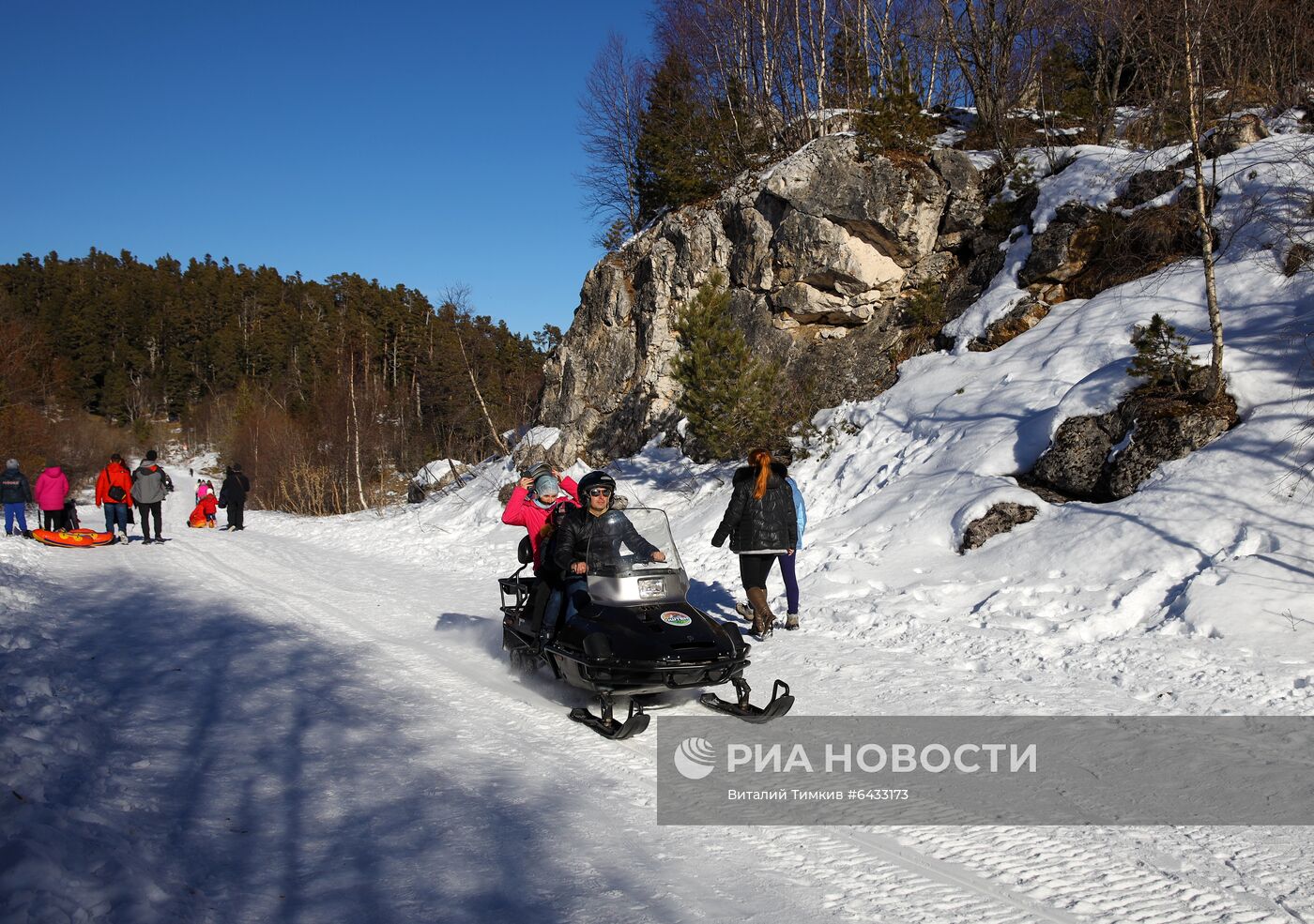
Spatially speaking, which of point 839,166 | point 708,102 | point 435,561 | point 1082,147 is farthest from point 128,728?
point 708,102

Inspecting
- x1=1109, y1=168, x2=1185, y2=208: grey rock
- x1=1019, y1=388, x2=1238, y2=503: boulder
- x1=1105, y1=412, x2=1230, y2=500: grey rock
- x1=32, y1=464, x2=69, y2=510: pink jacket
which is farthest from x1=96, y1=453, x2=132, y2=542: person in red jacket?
x1=1109, y1=168, x2=1185, y2=208: grey rock

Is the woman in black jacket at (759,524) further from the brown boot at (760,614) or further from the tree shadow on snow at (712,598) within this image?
the tree shadow on snow at (712,598)

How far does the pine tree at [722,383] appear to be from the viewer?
1691 cm

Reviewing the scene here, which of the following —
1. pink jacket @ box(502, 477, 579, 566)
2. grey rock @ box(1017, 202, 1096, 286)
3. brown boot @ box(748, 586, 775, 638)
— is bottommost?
brown boot @ box(748, 586, 775, 638)

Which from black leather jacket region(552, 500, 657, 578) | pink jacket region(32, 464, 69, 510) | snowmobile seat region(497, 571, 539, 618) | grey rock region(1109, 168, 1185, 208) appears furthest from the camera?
pink jacket region(32, 464, 69, 510)

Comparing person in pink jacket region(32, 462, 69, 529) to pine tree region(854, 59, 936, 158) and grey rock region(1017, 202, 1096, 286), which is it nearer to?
pine tree region(854, 59, 936, 158)

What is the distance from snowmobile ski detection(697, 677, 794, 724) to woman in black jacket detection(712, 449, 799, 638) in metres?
2.76

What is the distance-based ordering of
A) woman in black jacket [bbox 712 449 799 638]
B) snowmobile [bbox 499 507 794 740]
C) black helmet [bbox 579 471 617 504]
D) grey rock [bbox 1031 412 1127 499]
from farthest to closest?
grey rock [bbox 1031 412 1127 499]
woman in black jacket [bbox 712 449 799 638]
black helmet [bbox 579 471 617 504]
snowmobile [bbox 499 507 794 740]

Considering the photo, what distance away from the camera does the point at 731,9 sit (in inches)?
1187

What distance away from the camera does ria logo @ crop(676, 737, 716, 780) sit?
5422 mm

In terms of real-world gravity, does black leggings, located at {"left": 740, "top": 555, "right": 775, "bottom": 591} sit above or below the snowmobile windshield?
below

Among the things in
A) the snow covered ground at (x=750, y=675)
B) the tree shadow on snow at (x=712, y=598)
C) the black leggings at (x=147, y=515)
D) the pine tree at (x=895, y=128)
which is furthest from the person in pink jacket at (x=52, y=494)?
the pine tree at (x=895, y=128)

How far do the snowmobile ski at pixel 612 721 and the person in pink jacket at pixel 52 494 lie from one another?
60.3 feet

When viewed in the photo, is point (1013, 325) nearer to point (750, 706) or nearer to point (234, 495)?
point (750, 706)
